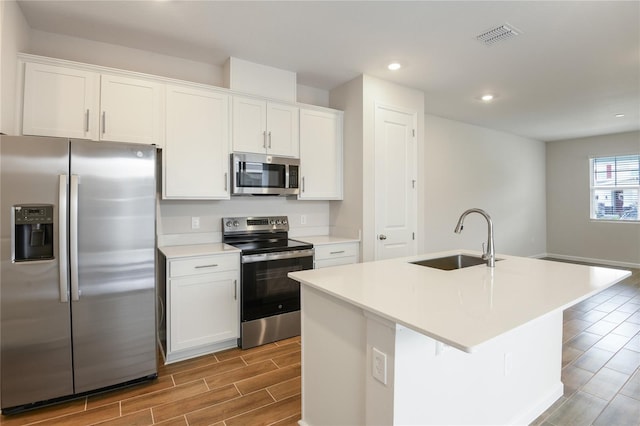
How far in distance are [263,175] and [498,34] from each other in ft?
7.76

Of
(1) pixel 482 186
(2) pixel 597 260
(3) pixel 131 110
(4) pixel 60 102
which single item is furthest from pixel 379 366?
(2) pixel 597 260

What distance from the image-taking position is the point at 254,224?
3475 millimetres

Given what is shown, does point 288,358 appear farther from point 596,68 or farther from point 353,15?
point 596,68

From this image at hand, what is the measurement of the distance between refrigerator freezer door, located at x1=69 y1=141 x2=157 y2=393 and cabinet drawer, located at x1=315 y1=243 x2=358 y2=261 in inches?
61.2

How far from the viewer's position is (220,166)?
10.0ft

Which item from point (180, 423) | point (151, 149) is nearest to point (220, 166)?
point (151, 149)

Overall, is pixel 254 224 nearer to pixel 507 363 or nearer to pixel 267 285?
pixel 267 285

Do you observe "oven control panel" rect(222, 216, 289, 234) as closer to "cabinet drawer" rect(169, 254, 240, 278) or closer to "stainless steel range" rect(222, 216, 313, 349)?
"stainless steel range" rect(222, 216, 313, 349)

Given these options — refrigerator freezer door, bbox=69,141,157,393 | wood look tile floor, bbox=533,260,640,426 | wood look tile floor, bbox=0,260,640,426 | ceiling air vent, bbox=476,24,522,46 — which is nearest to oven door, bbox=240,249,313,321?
wood look tile floor, bbox=0,260,640,426

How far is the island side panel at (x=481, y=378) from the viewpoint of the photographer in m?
1.30

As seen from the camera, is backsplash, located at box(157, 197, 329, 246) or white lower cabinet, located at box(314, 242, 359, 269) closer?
backsplash, located at box(157, 197, 329, 246)

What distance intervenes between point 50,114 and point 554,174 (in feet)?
28.7

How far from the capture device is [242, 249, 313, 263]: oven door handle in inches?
114

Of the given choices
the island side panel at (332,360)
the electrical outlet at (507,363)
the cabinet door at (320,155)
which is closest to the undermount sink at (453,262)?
the electrical outlet at (507,363)
